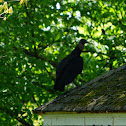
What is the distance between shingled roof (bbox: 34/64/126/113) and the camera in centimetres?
750

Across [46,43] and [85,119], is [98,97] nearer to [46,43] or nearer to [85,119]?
[85,119]

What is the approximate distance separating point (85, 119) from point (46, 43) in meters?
8.50

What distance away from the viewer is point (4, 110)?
14.8m

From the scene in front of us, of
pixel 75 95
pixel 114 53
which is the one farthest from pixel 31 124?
pixel 75 95

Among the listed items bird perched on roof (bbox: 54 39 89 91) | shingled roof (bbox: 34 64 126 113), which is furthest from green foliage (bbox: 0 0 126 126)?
shingled roof (bbox: 34 64 126 113)

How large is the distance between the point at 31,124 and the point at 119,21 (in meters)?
5.16

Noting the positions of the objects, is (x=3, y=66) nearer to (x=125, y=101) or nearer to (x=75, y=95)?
(x=75, y=95)

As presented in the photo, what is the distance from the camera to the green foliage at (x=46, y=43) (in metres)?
14.0

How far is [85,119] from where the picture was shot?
27.4 feet

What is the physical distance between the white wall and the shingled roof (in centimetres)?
19

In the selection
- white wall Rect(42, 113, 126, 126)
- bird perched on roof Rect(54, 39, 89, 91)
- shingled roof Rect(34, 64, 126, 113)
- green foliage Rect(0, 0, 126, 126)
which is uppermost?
green foliage Rect(0, 0, 126, 126)

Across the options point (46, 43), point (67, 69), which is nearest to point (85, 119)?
point (67, 69)

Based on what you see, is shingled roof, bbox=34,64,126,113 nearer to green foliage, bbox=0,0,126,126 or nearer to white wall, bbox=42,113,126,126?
white wall, bbox=42,113,126,126

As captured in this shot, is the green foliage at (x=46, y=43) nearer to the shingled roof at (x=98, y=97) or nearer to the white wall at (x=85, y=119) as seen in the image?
the shingled roof at (x=98, y=97)
